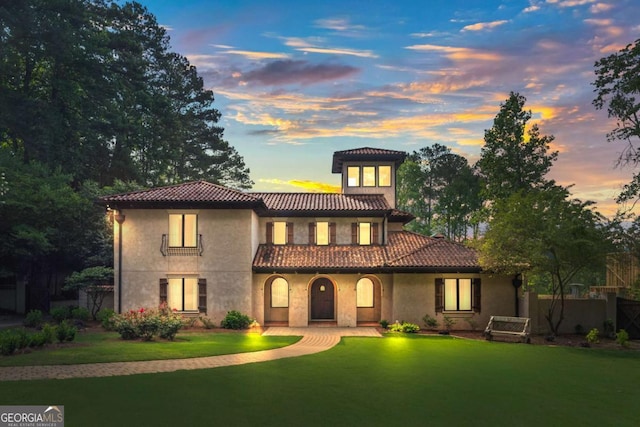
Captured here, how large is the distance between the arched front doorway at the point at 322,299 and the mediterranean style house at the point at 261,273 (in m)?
0.06

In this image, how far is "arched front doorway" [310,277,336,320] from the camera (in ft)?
94.0

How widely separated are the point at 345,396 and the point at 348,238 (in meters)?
18.5

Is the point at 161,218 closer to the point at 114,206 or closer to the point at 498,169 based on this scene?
the point at 114,206

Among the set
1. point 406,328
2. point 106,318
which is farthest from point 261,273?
point 406,328

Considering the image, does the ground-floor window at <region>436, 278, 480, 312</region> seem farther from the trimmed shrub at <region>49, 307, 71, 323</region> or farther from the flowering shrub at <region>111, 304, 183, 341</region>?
the trimmed shrub at <region>49, 307, 71, 323</region>

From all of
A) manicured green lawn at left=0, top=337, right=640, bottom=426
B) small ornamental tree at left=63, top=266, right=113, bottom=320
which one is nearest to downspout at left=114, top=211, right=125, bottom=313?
small ornamental tree at left=63, top=266, right=113, bottom=320

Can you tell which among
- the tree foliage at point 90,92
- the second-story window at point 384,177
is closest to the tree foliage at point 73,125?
the tree foliage at point 90,92

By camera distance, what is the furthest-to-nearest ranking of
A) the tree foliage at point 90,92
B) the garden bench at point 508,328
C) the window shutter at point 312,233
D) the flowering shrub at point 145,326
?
the tree foliage at point 90,92
the window shutter at point 312,233
the garden bench at point 508,328
the flowering shrub at point 145,326

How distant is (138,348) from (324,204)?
15.4 metres

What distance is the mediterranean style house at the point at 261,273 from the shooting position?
25.8 meters

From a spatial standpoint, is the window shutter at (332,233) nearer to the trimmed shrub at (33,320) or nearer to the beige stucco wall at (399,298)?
the beige stucco wall at (399,298)

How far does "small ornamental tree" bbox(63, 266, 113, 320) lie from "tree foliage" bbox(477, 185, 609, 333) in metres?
20.6

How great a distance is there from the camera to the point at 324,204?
30.4 m

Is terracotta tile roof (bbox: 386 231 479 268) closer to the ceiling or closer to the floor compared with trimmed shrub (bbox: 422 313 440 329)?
closer to the ceiling
